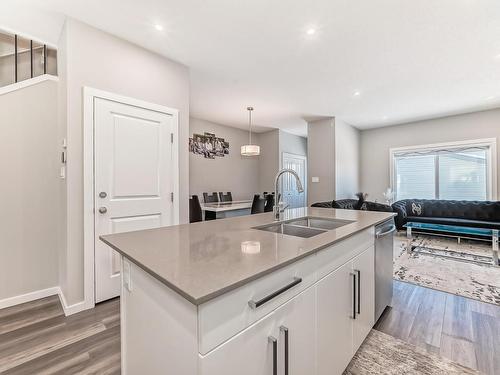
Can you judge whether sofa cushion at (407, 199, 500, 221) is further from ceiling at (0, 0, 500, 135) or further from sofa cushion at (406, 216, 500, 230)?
ceiling at (0, 0, 500, 135)

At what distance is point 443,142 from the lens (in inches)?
211

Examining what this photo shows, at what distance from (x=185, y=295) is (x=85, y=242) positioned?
6.74 ft

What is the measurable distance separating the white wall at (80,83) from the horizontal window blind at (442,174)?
6.17m

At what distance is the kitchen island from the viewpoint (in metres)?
0.66

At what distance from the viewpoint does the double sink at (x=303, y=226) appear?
165 cm

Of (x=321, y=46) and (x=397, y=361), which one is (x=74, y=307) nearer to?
(x=397, y=361)

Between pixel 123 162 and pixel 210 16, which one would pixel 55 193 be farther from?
pixel 210 16

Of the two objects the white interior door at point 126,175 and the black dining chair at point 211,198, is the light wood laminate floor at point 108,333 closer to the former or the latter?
the white interior door at point 126,175

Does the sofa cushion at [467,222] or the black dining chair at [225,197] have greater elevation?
the black dining chair at [225,197]

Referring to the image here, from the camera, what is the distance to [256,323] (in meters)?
0.75

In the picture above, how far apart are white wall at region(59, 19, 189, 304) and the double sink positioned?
1.80 metres

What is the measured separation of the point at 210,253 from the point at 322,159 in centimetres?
499

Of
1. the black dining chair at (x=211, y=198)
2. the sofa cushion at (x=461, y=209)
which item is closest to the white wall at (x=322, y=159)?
the sofa cushion at (x=461, y=209)

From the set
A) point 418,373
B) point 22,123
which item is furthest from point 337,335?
point 22,123
